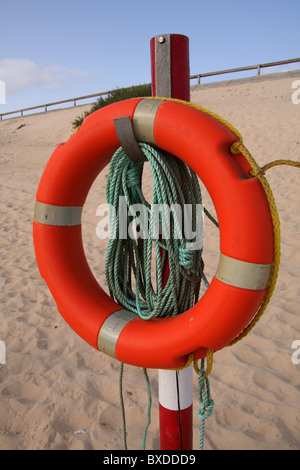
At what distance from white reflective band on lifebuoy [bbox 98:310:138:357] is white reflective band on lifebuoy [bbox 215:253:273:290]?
1.28 feet

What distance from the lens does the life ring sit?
3.03 feet

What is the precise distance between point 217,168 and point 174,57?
0.42m

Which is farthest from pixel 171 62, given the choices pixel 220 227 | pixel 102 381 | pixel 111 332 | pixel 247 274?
pixel 102 381

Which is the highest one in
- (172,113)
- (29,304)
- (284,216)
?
(172,113)

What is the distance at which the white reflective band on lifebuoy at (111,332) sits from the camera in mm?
1110

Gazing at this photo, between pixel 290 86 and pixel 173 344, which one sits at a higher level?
pixel 290 86

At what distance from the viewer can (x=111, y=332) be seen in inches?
44.1

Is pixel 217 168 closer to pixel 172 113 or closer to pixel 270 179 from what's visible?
pixel 172 113

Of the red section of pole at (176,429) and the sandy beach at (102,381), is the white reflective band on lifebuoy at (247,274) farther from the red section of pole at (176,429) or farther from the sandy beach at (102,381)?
the sandy beach at (102,381)

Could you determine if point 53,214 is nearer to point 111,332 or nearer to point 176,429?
point 111,332

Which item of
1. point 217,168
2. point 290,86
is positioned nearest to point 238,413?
point 217,168

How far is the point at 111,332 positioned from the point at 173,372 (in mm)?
256

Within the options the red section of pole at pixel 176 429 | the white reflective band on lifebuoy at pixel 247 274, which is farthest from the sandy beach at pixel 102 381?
the white reflective band on lifebuoy at pixel 247 274

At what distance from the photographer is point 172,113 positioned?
0.99 metres
